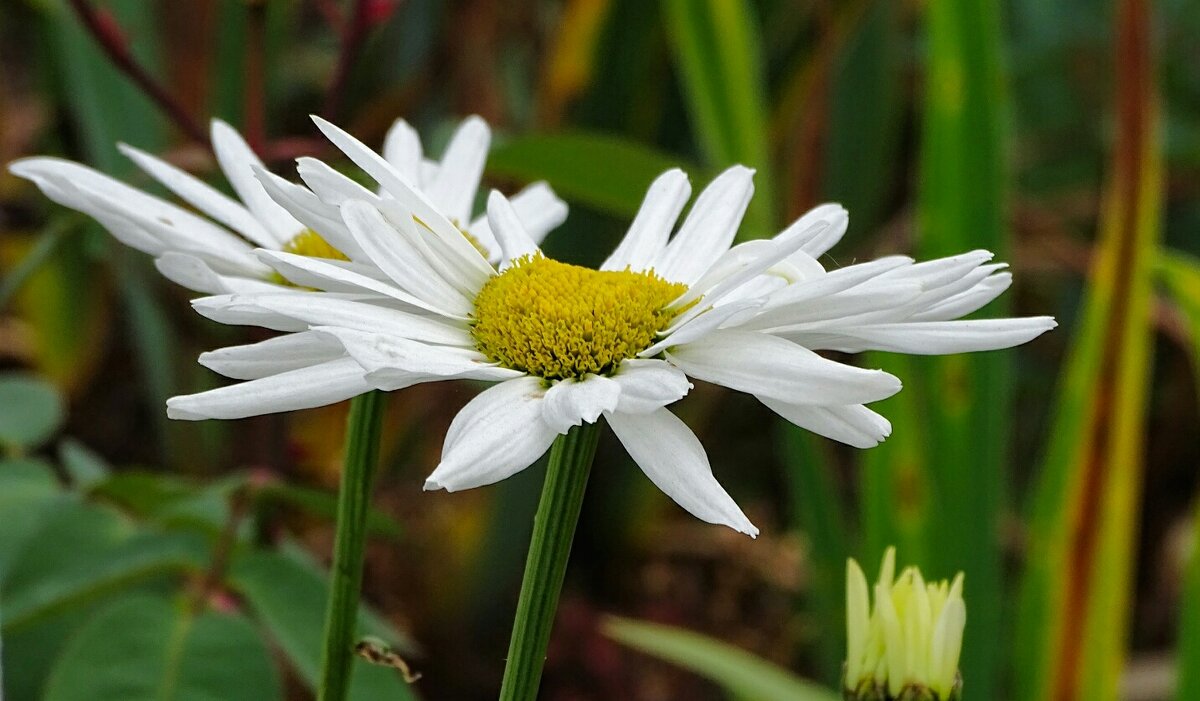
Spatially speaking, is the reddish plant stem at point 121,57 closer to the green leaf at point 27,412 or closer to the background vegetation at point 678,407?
the background vegetation at point 678,407

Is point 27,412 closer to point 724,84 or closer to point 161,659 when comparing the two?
point 161,659

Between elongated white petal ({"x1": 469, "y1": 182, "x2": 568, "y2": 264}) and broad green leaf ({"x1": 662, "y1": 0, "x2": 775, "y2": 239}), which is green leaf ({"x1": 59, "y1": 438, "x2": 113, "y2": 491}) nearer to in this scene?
elongated white petal ({"x1": 469, "y1": 182, "x2": 568, "y2": 264})

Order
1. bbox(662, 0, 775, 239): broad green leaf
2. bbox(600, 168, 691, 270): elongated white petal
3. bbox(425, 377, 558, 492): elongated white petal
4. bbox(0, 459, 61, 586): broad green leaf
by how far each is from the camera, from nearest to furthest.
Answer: bbox(425, 377, 558, 492): elongated white petal < bbox(600, 168, 691, 270): elongated white petal < bbox(0, 459, 61, 586): broad green leaf < bbox(662, 0, 775, 239): broad green leaf

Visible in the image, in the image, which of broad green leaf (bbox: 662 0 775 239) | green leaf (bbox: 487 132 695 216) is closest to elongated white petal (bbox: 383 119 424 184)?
green leaf (bbox: 487 132 695 216)

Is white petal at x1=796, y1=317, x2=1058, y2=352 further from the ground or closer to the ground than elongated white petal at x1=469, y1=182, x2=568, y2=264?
closer to the ground

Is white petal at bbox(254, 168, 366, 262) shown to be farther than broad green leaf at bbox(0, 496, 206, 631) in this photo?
No

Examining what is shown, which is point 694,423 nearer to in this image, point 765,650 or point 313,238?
point 765,650
